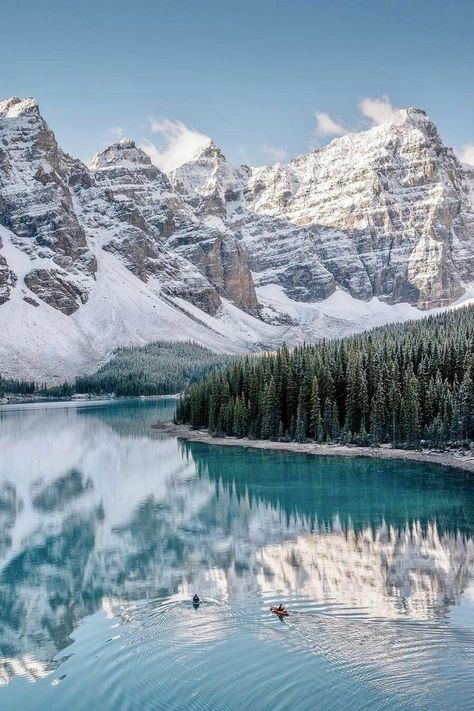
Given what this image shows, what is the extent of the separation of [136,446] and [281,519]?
52.5 meters

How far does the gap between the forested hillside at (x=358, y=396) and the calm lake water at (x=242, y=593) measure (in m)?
14.2

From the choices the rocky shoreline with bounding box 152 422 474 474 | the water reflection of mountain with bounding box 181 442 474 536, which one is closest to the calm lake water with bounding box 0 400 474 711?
the water reflection of mountain with bounding box 181 442 474 536

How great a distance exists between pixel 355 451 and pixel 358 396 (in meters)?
9.56

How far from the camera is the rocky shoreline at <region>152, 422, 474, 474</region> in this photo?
241 feet

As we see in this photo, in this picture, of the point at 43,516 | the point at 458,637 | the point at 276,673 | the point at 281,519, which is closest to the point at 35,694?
the point at 276,673

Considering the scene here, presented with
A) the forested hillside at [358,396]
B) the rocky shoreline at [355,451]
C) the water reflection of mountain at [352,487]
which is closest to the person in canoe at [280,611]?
the water reflection of mountain at [352,487]

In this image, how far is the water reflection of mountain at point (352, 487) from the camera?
51.1 m

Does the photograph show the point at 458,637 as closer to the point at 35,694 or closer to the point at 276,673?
the point at 276,673

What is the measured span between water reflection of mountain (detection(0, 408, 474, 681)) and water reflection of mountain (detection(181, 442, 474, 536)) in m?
0.16

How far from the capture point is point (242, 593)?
110ft

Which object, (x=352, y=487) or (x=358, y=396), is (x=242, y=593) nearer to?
(x=352, y=487)

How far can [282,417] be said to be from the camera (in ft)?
327

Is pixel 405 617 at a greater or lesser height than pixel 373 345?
lesser

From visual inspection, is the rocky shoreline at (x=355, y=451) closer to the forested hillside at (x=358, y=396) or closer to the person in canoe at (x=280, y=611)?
the forested hillside at (x=358, y=396)
